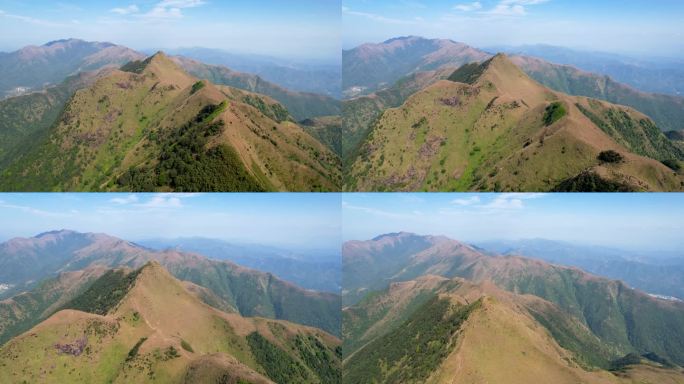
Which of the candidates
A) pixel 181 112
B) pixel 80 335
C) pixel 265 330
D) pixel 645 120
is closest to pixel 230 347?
pixel 265 330

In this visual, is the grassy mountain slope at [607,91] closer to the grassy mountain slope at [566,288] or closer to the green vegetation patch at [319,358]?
the grassy mountain slope at [566,288]

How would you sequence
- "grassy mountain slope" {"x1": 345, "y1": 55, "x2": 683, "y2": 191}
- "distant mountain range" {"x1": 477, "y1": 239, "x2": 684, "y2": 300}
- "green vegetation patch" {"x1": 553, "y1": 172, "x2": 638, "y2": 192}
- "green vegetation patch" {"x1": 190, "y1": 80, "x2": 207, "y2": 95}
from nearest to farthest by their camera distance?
1. "green vegetation patch" {"x1": 553, "y1": 172, "x2": 638, "y2": 192}
2. "grassy mountain slope" {"x1": 345, "y1": 55, "x2": 683, "y2": 191}
3. "distant mountain range" {"x1": 477, "y1": 239, "x2": 684, "y2": 300}
4. "green vegetation patch" {"x1": 190, "y1": 80, "x2": 207, "y2": 95}

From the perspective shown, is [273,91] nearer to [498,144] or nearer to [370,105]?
[370,105]

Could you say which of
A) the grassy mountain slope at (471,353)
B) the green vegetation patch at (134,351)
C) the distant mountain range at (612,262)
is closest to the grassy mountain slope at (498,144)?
the distant mountain range at (612,262)

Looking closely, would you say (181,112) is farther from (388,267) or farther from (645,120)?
(645,120)

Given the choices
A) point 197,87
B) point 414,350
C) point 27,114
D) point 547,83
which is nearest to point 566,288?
point 414,350

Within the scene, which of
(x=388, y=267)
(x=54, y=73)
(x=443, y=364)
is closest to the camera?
(x=443, y=364)

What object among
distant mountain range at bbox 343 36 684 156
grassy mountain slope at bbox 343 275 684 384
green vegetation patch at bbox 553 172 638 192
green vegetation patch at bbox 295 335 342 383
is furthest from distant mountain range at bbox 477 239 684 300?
distant mountain range at bbox 343 36 684 156

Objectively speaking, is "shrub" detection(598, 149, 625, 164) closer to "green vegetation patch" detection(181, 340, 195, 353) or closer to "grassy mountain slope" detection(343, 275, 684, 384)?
"grassy mountain slope" detection(343, 275, 684, 384)
